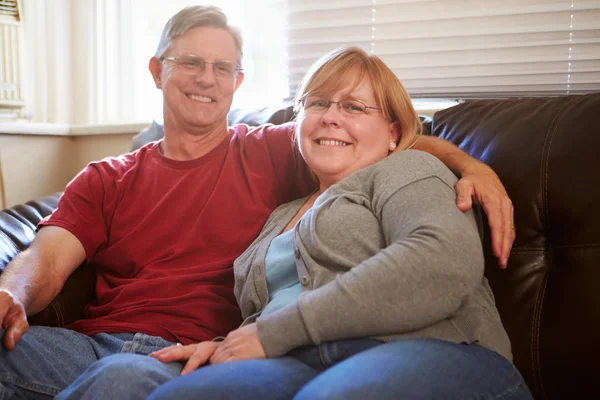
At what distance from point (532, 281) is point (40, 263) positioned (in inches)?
44.9

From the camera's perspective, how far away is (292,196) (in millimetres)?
1674

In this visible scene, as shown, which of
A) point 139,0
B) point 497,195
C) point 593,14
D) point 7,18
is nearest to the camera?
point 497,195

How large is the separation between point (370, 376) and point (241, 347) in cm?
30

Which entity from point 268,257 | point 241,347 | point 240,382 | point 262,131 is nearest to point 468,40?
point 262,131

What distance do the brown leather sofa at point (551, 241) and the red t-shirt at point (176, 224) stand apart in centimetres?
21

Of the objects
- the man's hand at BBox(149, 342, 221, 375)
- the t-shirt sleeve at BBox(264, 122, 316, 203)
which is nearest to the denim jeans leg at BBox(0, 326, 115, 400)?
the man's hand at BBox(149, 342, 221, 375)

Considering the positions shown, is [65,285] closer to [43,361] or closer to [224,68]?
[43,361]

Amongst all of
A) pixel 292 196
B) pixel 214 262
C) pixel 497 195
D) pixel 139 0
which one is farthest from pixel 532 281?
pixel 139 0

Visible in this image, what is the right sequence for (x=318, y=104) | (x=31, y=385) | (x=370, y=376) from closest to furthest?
(x=370, y=376)
(x=31, y=385)
(x=318, y=104)

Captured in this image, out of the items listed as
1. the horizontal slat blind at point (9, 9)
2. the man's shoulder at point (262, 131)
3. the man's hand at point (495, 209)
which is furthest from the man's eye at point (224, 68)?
the horizontal slat blind at point (9, 9)

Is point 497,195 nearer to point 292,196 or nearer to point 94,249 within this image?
point 292,196

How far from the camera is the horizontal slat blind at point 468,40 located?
6.47 ft

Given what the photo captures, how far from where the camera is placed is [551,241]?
1371 mm

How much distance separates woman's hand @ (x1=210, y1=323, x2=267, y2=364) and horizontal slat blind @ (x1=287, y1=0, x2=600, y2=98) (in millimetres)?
1308
